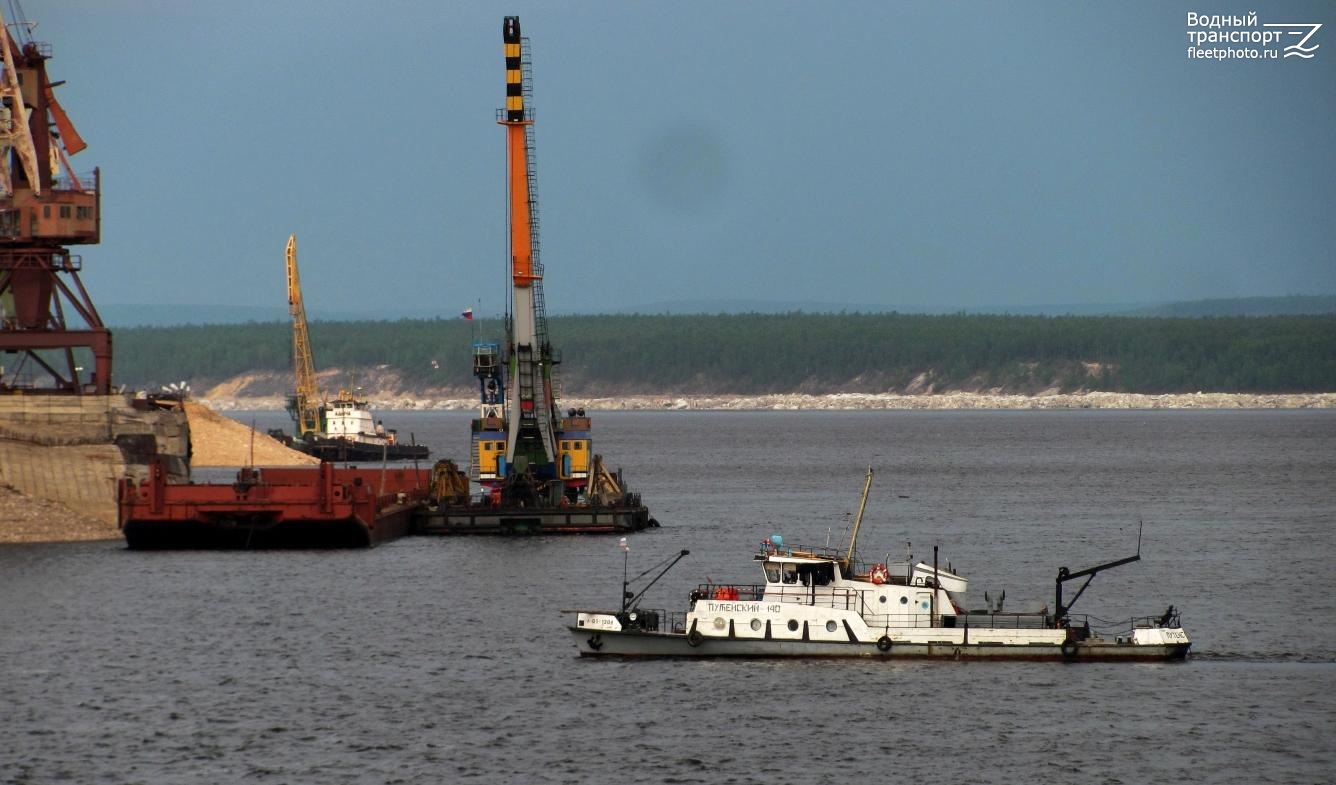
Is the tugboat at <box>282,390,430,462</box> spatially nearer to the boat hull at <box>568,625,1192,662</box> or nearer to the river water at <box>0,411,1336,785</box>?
the river water at <box>0,411,1336,785</box>

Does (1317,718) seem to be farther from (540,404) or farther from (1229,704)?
(540,404)

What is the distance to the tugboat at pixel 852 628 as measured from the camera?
181 ft

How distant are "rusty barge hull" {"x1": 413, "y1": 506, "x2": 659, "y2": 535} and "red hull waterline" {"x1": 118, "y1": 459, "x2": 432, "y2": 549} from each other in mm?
6866

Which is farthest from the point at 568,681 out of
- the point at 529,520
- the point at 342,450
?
the point at 342,450

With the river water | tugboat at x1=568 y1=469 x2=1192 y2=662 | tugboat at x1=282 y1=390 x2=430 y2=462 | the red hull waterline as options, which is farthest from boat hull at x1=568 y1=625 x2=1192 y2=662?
tugboat at x1=282 y1=390 x2=430 y2=462

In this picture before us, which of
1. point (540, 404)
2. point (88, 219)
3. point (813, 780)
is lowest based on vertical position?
point (813, 780)

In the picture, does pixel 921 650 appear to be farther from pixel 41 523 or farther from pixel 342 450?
pixel 342 450

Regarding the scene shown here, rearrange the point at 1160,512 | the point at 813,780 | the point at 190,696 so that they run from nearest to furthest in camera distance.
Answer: the point at 813,780 < the point at 190,696 < the point at 1160,512

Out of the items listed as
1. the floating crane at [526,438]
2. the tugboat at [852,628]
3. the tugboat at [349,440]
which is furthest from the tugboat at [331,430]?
the tugboat at [852,628]

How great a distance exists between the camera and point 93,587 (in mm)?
73062

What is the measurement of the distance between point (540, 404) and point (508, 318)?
5647 millimetres

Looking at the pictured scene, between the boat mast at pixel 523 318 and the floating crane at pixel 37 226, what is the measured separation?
19519 mm

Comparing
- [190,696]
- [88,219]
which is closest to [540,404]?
[88,219]

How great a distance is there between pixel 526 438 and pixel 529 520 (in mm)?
5115
